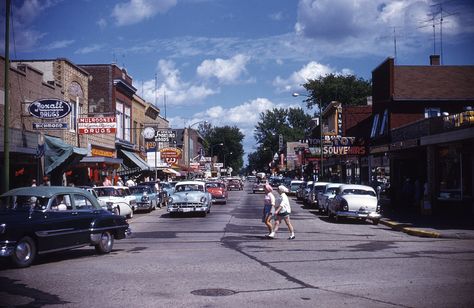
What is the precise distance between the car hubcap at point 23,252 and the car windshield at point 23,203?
88cm

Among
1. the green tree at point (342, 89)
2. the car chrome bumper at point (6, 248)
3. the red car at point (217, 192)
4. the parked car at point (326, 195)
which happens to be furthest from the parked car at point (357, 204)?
the green tree at point (342, 89)

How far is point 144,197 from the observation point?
97.8ft

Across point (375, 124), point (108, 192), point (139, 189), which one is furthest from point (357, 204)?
point (375, 124)

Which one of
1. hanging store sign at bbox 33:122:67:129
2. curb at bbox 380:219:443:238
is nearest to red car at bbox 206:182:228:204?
hanging store sign at bbox 33:122:67:129

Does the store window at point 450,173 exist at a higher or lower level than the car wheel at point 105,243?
higher

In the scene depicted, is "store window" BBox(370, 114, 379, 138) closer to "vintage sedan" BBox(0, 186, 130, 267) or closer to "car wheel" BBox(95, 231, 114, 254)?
"vintage sedan" BBox(0, 186, 130, 267)

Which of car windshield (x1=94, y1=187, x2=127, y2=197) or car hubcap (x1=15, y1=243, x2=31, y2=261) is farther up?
car windshield (x1=94, y1=187, x2=127, y2=197)

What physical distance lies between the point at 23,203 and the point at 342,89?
79.9 meters

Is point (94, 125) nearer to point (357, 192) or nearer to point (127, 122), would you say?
point (357, 192)

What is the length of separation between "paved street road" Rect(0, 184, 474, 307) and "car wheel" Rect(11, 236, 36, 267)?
19 centimetres

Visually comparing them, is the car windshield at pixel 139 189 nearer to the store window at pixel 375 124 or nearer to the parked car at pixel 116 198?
the parked car at pixel 116 198

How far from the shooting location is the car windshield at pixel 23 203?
1205cm

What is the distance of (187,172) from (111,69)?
33854 mm

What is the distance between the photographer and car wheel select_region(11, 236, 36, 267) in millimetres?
11242
